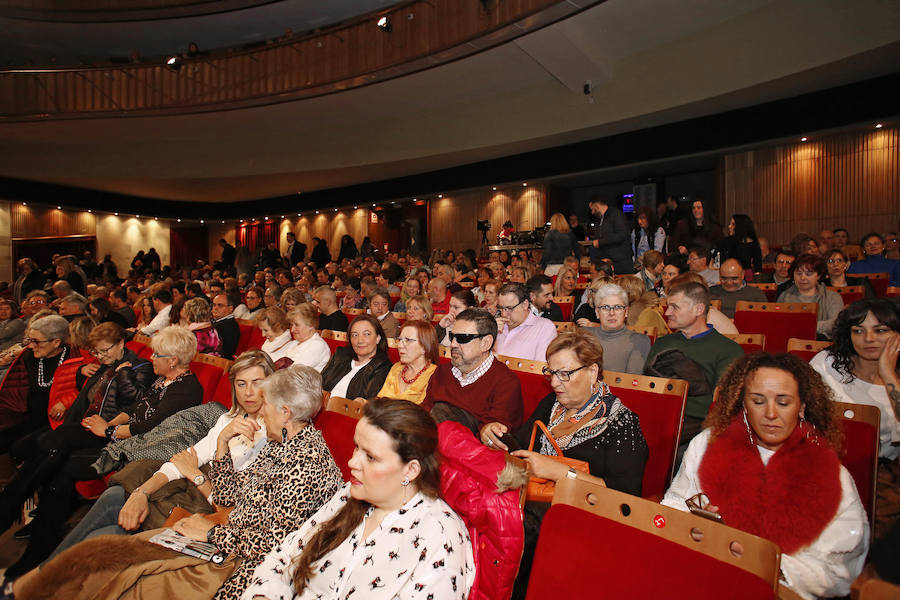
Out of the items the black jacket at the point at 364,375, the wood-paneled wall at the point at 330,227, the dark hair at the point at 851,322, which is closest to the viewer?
the dark hair at the point at 851,322

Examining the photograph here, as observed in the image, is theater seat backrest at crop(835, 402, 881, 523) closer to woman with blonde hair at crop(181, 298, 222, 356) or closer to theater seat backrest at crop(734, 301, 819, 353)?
theater seat backrest at crop(734, 301, 819, 353)

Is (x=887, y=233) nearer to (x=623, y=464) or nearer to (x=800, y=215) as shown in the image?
(x=800, y=215)

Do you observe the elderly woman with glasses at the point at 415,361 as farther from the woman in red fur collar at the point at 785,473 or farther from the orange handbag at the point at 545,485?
the woman in red fur collar at the point at 785,473

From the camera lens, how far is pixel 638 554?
3.80ft

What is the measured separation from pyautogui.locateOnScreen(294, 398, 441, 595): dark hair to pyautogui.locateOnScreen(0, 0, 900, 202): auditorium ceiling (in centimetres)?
817

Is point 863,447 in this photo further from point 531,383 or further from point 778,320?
point 778,320

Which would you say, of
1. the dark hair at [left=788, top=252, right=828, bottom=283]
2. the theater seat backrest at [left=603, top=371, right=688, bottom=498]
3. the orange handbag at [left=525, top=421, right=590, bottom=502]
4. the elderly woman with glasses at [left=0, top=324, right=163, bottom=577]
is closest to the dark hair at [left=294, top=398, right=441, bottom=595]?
the orange handbag at [left=525, top=421, right=590, bottom=502]

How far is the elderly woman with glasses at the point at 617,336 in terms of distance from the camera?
9.95 feet

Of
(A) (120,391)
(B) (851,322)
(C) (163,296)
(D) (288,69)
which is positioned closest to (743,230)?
(B) (851,322)

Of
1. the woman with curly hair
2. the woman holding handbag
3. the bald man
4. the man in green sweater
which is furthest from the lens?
the bald man

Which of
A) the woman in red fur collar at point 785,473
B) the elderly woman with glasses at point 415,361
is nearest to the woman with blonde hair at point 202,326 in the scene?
the elderly woman with glasses at point 415,361

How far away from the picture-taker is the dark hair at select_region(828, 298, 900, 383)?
89.3 inches

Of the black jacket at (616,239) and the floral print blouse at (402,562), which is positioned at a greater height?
the black jacket at (616,239)

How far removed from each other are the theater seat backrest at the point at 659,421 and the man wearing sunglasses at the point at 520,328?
1182mm
